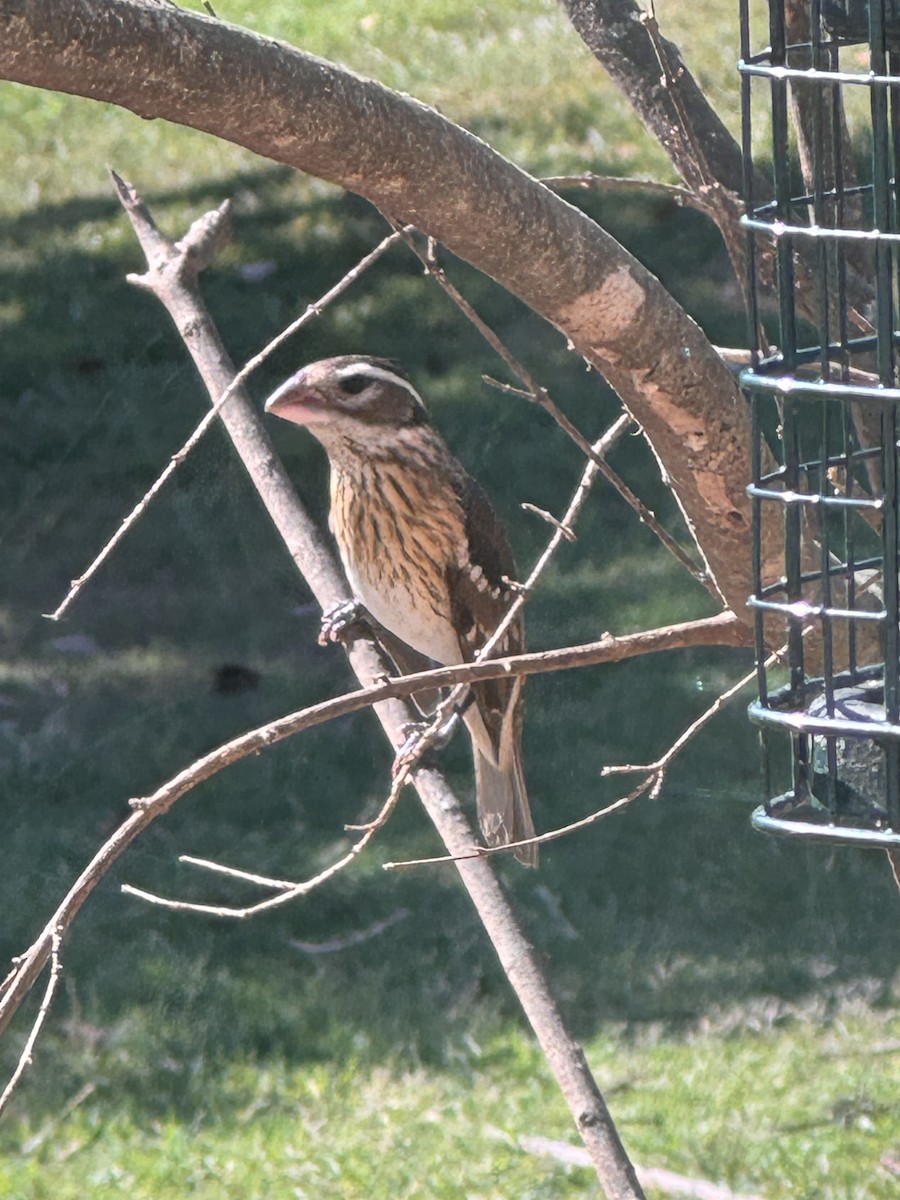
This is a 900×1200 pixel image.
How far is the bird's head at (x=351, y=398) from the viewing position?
433cm

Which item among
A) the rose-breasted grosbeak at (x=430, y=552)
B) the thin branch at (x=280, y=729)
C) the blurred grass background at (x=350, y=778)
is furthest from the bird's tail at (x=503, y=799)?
the thin branch at (x=280, y=729)

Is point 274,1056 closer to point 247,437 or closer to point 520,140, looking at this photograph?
point 247,437

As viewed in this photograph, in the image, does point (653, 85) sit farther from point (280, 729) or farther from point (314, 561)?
point (280, 729)

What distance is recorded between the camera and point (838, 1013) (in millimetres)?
5312

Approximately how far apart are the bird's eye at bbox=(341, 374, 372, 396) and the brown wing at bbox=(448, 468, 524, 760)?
0.40m

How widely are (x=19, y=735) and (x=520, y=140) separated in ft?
11.2

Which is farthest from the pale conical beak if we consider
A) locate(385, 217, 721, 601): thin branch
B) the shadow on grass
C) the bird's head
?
the shadow on grass

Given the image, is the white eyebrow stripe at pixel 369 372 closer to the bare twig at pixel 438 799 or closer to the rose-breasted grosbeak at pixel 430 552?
the rose-breasted grosbeak at pixel 430 552

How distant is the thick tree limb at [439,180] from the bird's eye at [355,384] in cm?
175

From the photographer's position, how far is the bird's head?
14.2 ft

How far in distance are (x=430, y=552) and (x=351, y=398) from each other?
1.57ft

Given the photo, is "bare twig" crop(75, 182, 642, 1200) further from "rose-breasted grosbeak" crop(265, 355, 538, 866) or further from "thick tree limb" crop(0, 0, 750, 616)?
"rose-breasted grosbeak" crop(265, 355, 538, 866)

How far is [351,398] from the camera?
4.45 meters

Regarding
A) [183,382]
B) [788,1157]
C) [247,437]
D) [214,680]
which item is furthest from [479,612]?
[183,382]
